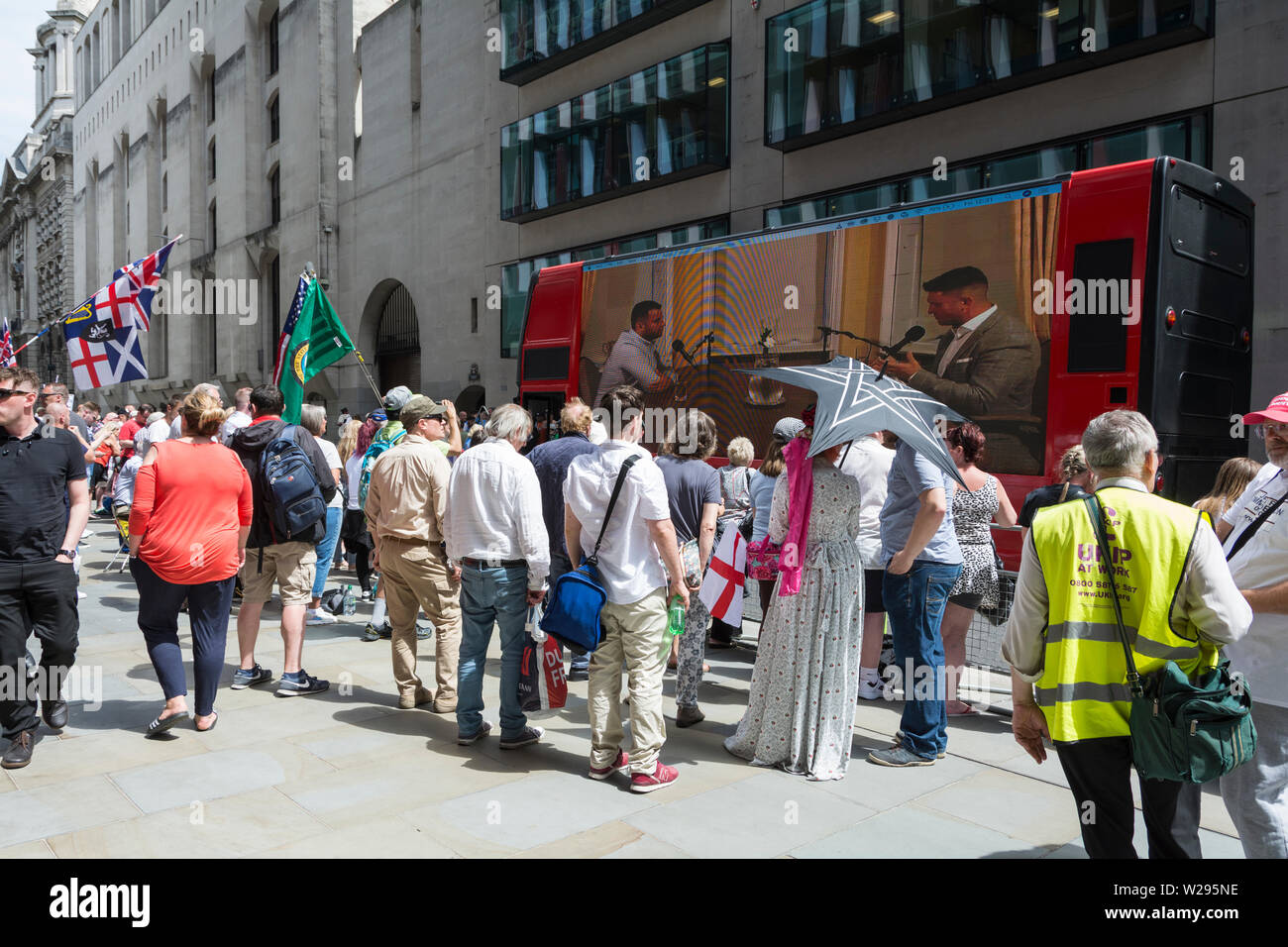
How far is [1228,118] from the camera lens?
12.6 m

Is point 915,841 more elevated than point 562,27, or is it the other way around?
point 562,27

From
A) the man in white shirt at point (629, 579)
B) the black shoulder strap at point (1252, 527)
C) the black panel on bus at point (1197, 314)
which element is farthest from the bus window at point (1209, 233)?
the man in white shirt at point (629, 579)

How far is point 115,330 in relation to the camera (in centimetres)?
1181

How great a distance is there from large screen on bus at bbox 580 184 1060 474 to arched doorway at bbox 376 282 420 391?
18.7 metres

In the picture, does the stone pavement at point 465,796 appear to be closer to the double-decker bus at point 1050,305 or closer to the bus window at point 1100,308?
the double-decker bus at point 1050,305

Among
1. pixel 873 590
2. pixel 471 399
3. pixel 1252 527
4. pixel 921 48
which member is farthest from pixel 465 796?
pixel 471 399

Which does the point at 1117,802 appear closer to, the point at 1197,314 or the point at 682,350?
the point at 1197,314

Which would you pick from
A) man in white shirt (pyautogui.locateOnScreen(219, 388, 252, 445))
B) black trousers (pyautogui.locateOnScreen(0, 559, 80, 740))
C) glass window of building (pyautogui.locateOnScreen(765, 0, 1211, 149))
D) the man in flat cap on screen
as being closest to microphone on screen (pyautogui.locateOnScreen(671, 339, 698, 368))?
the man in flat cap on screen

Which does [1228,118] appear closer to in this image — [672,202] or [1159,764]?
[672,202]

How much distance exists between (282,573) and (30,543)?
180 cm

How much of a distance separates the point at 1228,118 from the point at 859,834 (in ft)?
40.2

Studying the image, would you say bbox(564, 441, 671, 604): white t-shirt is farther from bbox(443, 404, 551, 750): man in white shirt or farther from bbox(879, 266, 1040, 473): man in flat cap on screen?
bbox(879, 266, 1040, 473): man in flat cap on screen

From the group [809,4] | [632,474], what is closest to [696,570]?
[632,474]

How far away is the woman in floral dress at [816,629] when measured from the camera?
505cm
